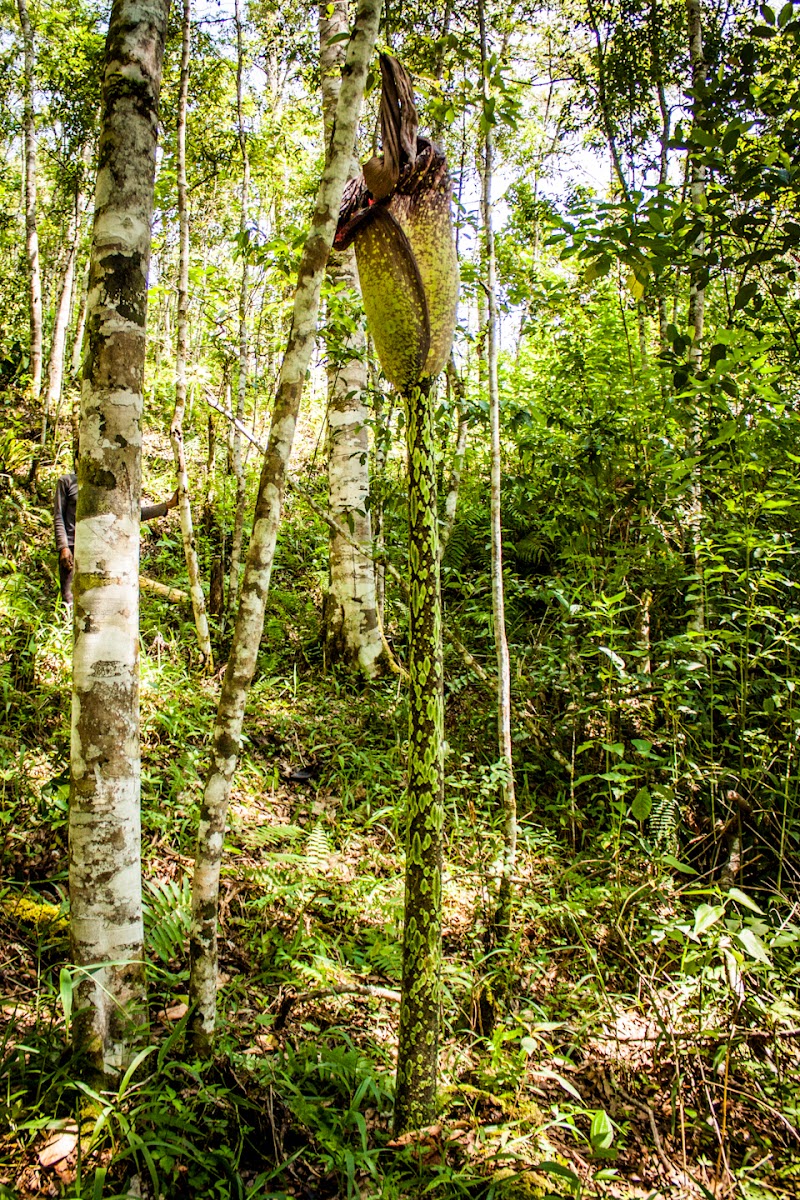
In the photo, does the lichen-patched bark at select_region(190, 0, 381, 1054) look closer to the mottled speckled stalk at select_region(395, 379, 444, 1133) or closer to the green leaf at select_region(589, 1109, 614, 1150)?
the mottled speckled stalk at select_region(395, 379, 444, 1133)

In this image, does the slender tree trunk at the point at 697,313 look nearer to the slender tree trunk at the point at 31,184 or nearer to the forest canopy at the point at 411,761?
Answer: the forest canopy at the point at 411,761

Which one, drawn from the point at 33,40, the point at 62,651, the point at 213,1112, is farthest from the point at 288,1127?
the point at 33,40

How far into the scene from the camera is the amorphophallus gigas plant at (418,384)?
55.9 inches

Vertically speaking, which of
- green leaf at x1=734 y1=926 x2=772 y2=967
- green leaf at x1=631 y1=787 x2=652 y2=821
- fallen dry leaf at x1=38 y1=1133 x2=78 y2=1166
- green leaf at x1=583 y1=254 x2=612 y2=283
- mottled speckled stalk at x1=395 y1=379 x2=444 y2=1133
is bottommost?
fallen dry leaf at x1=38 y1=1133 x2=78 y2=1166

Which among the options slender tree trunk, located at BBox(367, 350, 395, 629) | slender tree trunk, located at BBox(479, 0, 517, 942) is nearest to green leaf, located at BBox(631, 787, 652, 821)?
slender tree trunk, located at BBox(479, 0, 517, 942)

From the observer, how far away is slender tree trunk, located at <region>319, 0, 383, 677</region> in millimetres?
5289

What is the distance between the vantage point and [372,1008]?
2428 millimetres

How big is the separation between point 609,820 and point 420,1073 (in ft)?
7.52

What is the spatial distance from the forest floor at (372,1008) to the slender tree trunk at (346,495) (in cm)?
131

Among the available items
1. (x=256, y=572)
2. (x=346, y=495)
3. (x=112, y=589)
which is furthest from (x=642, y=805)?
(x=346, y=495)

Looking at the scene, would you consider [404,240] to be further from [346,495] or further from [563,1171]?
[346,495]

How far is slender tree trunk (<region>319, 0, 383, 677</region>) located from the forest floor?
51.6 inches

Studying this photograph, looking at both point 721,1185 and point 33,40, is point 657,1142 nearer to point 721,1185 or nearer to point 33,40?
point 721,1185

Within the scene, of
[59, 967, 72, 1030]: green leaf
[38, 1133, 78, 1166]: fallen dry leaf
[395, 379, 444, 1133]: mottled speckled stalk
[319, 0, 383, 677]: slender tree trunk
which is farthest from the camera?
[319, 0, 383, 677]: slender tree trunk
